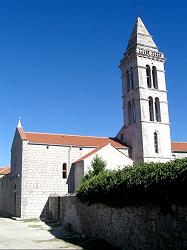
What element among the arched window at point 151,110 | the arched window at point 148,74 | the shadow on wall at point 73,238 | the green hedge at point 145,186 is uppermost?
the arched window at point 148,74

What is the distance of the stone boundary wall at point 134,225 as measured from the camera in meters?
12.0

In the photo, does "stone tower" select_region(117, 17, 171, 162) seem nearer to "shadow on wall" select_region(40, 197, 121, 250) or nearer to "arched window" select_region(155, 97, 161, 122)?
"arched window" select_region(155, 97, 161, 122)

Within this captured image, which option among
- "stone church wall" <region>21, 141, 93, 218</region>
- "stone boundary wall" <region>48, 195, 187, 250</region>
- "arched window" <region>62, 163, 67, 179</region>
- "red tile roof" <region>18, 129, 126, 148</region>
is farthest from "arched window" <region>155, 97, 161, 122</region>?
"stone boundary wall" <region>48, 195, 187, 250</region>

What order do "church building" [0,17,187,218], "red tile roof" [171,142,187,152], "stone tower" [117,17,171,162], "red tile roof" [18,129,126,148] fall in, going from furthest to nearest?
1. "red tile roof" [171,142,187,152]
2. "stone tower" [117,17,171,162]
3. "red tile roof" [18,129,126,148]
4. "church building" [0,17,187,218]

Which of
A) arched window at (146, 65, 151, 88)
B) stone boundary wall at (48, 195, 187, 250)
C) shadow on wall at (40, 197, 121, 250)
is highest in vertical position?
arched window at (146, 65, 151, 88)

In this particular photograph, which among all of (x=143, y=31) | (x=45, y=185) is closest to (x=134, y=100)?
(x=143, y=31)

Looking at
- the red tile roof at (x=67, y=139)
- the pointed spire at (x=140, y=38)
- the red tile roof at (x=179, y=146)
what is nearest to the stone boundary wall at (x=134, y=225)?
the red tile roof at (x=67, y=139)

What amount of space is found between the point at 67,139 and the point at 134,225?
26278mm

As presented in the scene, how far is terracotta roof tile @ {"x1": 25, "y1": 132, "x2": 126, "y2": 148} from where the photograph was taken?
125 feet

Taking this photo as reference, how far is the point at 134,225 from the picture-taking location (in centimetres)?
1501

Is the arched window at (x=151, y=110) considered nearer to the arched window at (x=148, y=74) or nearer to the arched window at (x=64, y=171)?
the arched window at (x=148, y=74)

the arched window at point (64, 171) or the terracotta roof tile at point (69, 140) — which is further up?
the terracotta roof tile at point (69, 140)

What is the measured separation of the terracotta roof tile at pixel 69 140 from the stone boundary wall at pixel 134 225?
14.8 m

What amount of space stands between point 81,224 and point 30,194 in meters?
14.2
